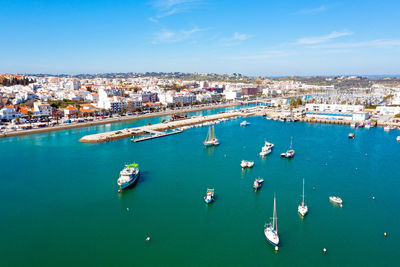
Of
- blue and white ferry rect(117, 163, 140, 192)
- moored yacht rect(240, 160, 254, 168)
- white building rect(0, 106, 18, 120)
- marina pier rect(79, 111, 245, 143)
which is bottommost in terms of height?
moored yacht rect(240, 160, 254, 168)

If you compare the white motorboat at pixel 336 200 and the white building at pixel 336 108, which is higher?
the white building at pixel 336 108

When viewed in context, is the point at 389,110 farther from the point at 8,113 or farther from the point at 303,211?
the point at 8,113

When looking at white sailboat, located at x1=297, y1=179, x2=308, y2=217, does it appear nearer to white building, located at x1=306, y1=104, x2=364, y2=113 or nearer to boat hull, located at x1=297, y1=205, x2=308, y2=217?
boat hull, located at x1=297, y1=205, x2=308, y2=217

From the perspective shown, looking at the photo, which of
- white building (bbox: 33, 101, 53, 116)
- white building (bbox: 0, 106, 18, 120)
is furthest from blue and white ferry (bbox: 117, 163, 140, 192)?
white building (bbox: 0, 106, 18, 120)

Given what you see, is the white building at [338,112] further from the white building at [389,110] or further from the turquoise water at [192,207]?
the turquoise water at [192,207]

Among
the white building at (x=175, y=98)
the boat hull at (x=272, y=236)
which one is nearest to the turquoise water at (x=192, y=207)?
the boat hull at (x=272, y=236)

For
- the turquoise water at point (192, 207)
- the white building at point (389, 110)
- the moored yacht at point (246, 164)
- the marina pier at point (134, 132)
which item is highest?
the white building at point (389, 110)

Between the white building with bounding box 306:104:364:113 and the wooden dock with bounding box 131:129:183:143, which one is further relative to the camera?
the white building with bounding box 306:104:364:113

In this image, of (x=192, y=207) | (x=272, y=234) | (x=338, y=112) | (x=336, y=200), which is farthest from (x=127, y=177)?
(x=338, y=112)
